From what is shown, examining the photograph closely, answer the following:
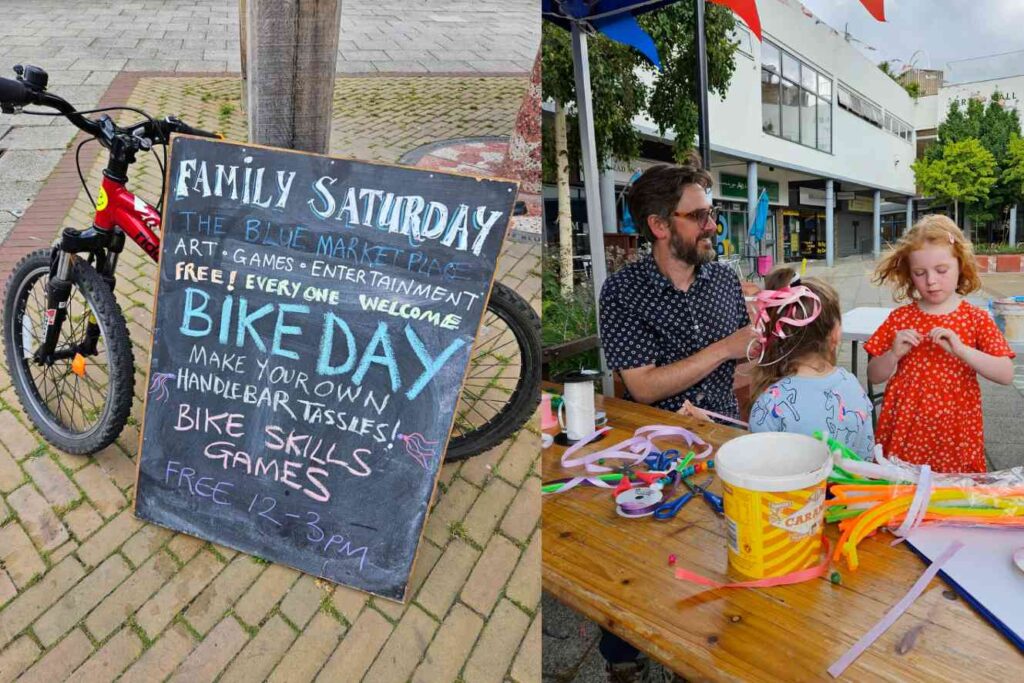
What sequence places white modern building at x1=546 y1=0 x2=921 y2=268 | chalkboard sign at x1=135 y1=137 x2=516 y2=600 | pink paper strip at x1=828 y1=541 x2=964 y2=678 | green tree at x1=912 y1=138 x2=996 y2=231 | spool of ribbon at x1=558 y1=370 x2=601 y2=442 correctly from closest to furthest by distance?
1. pink paper strip at x1=828 y1=541 x2=964 y2=678
2. spool of ribbon at x1=558 y1=370 x2=601 y2=442
3. chalkboard sign at x1=135 y1=137 x2=516 y2=600
4. green tree at x1=912 y1=138 x2=996 y2=231
5. white modern building at x1=546 y1=0 x2=921 y2=268

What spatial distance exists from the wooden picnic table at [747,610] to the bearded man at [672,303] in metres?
0.99

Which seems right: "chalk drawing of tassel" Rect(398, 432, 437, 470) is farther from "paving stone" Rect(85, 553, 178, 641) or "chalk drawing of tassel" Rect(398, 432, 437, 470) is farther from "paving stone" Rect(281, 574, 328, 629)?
"paving stone" Rect(85, 553, 178, 641)

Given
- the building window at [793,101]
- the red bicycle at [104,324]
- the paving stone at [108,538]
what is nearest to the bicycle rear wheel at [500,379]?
the red bicycle at [104,324]

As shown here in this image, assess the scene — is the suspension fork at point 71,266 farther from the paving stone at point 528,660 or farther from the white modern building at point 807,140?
the white modern building at point 807,140

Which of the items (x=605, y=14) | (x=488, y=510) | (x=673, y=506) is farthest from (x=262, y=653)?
(x=605, y=14)

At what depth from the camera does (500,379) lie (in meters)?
2.72

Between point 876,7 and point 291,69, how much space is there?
171 cm

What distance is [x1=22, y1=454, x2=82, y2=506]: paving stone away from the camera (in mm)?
2539

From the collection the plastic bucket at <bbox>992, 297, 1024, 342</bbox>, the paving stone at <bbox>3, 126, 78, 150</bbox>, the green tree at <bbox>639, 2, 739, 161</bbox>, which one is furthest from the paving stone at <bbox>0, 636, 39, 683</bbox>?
the green tree at <bbox>639, 2, 739, 161</bbox>

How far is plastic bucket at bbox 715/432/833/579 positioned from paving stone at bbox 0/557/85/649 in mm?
2039

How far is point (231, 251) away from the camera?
2.07 metres

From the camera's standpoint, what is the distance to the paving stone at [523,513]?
96.3 inches

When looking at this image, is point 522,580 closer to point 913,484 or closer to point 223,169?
point 913,484

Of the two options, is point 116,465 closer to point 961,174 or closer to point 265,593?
point 265,593
